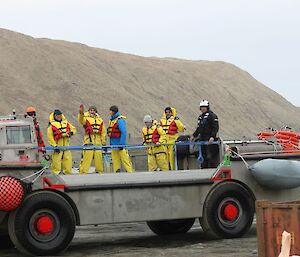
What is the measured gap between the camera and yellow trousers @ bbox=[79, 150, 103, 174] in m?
12.9

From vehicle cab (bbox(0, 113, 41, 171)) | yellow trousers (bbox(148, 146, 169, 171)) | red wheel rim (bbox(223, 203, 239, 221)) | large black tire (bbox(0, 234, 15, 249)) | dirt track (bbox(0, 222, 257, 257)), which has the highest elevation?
vehicle cab (bbox(0, 113, 41, 171))

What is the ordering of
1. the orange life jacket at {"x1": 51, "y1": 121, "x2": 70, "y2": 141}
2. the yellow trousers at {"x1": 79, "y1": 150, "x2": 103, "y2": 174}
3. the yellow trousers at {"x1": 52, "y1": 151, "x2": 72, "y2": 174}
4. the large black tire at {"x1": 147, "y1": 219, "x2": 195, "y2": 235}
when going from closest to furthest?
1. the large black tire at {"x1": 147, "y1": 219, "x2": 195, "y2": 235}
2. the yellow trousers at {"x1": 52, "y1": 151, "x2": 72, "y2": 174}
3. the yellow trousers at {"x1": 79, "y1": 150, "x2": 103, "y2": 174}
4. the orange life jacket at {"x1": 51, "y1": 121, "x2": 70, "y2": 141}

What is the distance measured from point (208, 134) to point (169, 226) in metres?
1.73

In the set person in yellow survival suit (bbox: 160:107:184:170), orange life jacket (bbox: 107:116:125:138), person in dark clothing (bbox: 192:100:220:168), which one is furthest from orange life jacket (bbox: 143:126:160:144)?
person in dark clothing (bbox: 192:100:220:168)

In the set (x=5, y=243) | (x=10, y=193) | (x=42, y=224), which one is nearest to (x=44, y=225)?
(x=42, y=224)

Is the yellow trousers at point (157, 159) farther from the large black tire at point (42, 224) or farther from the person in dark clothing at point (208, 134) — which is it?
the large black tire at point (42, 224)

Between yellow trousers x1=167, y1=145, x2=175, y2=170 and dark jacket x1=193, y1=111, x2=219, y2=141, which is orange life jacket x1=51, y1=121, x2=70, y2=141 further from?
dark jacket x1=193, y1=111, x2=219, y2=141

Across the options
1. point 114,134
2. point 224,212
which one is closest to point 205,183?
point 224,212

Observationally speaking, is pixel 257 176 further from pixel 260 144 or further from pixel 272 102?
pixel 272 102

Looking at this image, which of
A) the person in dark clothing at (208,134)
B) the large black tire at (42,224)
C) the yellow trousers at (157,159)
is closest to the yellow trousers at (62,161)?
the yellow trousers at (157,159)

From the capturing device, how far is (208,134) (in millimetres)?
12250

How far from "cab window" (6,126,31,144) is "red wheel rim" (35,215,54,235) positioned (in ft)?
8.37

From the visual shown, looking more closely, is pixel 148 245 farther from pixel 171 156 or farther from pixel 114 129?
pixel 114 129

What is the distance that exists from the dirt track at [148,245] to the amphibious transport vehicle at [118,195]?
312 mm
